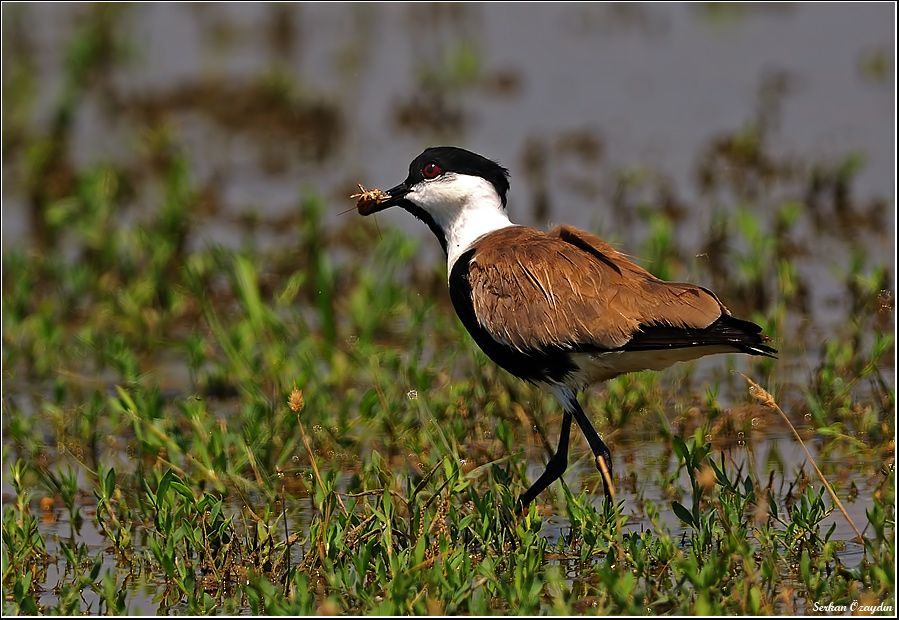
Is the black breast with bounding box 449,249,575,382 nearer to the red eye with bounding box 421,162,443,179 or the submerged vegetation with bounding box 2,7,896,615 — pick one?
the submerged vegetation with bounding box 2,7,896,615

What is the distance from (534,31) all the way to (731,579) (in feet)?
30.6

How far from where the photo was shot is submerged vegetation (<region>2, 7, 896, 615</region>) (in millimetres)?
4953

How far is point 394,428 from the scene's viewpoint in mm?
6336

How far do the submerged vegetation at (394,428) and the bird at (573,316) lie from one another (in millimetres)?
320

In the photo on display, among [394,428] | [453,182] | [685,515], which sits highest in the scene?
[453,182]

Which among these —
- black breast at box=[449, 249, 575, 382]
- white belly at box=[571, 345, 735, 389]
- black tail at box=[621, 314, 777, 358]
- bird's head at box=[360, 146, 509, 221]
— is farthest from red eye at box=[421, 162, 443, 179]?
black tail at box=[621, 314, 777, 358]

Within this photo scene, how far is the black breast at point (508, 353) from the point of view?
5.61 metres

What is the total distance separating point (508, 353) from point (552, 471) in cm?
44

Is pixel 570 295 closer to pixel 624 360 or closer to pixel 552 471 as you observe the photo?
pixel 624 360

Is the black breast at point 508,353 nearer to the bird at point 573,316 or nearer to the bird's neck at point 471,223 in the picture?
the bird at point 573,316

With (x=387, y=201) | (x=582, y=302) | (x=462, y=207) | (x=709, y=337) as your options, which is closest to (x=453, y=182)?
(x=462, y=207)

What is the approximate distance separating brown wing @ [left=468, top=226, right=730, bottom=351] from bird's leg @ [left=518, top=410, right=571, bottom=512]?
1.39 feet

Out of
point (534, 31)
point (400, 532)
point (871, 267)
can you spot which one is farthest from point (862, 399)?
point (534, 31)

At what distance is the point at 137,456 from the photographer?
6.45 meters
